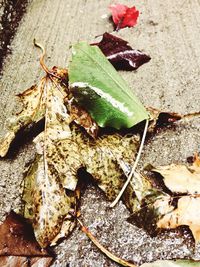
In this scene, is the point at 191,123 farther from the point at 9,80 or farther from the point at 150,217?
the point at 9,80

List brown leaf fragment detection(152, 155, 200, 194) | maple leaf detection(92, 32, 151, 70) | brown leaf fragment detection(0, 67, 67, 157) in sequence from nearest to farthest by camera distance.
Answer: brown leaf fragment detection(152, 155, 200, 194)
brown leaf fragment detection(0, 67, 67, 157)
maple leaf detection(92, 32, 151, 70)

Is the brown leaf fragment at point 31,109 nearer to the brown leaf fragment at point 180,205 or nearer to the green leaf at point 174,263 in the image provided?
the brown leaf fragment at point 180,205

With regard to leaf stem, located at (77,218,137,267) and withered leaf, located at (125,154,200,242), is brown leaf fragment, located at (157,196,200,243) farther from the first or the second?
leaf stem, located at (77,218,137,267)

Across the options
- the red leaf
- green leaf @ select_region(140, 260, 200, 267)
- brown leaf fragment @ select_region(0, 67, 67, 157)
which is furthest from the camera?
the red leaf

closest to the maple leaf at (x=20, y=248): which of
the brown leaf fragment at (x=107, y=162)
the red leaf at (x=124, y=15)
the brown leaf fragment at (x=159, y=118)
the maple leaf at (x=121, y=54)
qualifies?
the brown leaf fragment at (x=107, y=162)

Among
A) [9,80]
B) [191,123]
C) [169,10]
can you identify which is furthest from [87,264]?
[169,10]

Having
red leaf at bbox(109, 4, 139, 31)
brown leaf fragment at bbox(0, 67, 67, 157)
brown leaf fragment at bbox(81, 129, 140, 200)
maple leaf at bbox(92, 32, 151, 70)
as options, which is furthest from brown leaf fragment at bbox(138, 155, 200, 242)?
red leaf at bbox(109, 4, 139, 31)
